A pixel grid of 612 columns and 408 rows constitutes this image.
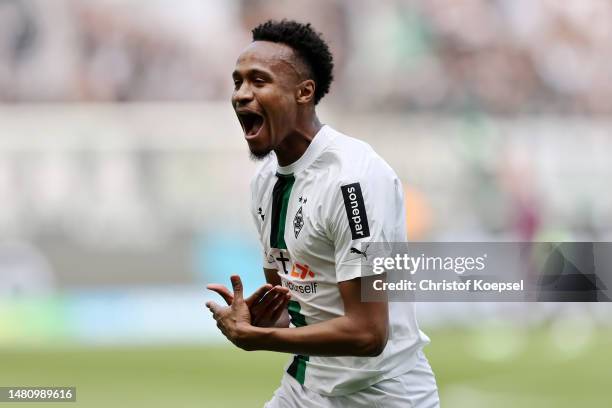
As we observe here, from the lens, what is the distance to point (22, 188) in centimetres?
1424

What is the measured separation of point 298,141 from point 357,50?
1186cm

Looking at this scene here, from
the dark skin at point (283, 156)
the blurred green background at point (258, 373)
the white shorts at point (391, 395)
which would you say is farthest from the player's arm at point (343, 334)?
the blurred green background at point (258, 373)

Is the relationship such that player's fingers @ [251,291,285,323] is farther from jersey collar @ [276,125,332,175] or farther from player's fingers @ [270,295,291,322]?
jersey collar @ [276,125,332,175]

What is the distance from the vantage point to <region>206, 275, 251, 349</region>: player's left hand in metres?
4.17

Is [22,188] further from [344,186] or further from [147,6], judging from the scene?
[344,186]

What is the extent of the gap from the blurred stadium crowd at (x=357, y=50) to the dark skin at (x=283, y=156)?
11.1 m

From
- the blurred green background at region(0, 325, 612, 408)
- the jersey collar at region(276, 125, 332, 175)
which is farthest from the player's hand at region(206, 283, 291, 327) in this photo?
the blurred green background at region(0, 325, 612, 408)

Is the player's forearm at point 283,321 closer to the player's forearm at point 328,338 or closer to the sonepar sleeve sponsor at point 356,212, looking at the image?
the player's forearm at point 328,338

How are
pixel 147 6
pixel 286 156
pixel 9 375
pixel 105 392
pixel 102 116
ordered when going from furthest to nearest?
pixel 147 6
pixel 102 116
pixel 9 375
pixel 105 392
pixel 286 156

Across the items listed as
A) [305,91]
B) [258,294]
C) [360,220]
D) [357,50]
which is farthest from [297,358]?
[357,50]

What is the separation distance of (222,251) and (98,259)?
160 centimetres

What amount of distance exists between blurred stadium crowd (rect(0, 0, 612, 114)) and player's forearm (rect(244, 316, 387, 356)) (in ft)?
37.9

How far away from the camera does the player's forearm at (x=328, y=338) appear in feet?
13.3

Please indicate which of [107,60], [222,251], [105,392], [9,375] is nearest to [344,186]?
[105,392]
